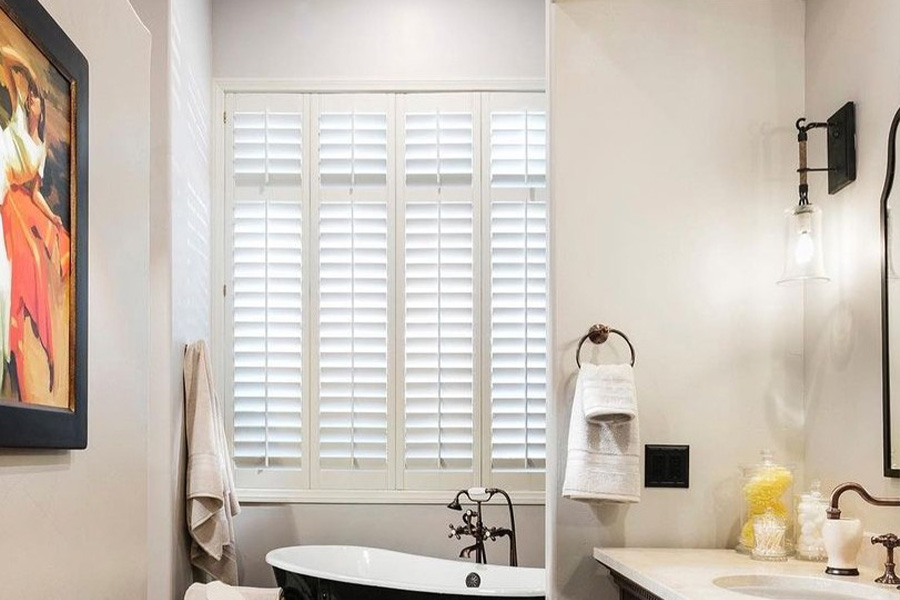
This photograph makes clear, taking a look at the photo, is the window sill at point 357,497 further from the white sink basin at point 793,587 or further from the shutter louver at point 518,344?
the white sink basin at point 793,587

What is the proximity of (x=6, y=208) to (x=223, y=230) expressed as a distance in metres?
2.75

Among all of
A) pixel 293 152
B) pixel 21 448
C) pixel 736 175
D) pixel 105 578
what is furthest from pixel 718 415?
pixel 293 152

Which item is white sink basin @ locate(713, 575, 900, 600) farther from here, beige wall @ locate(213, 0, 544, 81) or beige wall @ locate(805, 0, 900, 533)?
beige wall @ locate(213, 0, 544, 81)

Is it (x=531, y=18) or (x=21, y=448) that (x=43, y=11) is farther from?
(x=531, y=18)

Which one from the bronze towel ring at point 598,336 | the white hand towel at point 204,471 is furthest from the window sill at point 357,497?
the bronze towel ring at point 598,336

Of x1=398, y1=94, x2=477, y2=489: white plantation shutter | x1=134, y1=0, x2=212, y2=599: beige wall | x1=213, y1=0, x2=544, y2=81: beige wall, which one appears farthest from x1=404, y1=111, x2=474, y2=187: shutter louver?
x1=134, y1=0, x2=212, y2=599: beige wall

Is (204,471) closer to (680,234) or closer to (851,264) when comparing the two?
(680,234)

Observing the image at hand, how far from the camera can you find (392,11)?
176 inches

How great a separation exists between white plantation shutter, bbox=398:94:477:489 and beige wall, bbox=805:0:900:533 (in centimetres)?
172

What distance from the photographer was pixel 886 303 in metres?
2.42

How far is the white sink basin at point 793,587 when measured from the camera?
7.49 feet

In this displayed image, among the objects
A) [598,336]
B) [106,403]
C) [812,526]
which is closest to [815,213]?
[598,336]

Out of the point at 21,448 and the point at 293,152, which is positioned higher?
the point at 293,152

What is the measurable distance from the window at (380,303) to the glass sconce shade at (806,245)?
1.73m
